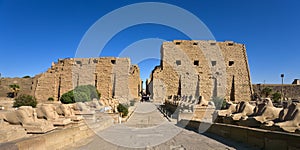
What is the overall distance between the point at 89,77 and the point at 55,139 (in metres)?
26.9

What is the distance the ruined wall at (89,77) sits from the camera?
29.2 metres

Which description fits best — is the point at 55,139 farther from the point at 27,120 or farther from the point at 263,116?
the point at 263,116

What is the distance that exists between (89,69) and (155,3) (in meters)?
20.3

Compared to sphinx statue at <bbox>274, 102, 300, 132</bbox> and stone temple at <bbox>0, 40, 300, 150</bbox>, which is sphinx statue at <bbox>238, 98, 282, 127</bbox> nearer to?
stone temple at <bbox>0, 40, 300, 150</bbox>

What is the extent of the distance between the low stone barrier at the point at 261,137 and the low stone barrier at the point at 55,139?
3.39 metres

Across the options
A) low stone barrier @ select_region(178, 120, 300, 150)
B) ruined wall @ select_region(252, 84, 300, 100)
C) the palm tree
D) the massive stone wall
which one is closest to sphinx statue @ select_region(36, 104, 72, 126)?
low stone barrier @ select_region(178, 120, 300, 150)

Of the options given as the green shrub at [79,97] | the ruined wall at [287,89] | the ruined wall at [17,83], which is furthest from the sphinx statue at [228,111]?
the ruined wall at [17,83]

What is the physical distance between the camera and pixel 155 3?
11750 mm

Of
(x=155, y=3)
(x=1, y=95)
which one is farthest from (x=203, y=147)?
(x=1, y=95)

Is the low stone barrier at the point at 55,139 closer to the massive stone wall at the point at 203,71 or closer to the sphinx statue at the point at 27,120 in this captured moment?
the sphinx statue at the point at 27,120

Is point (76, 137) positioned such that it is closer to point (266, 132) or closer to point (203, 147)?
point (203, 147)

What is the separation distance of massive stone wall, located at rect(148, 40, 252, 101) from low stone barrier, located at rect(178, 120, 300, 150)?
2158cm

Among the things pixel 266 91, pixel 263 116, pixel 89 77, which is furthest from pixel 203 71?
pixel 263 116

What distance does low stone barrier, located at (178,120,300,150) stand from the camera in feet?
11.3
